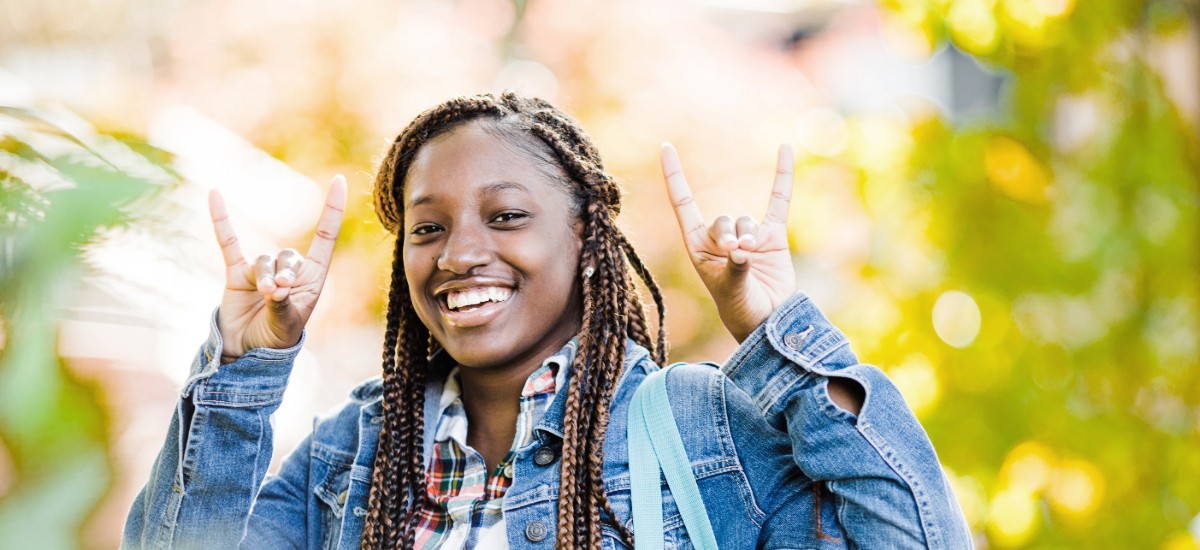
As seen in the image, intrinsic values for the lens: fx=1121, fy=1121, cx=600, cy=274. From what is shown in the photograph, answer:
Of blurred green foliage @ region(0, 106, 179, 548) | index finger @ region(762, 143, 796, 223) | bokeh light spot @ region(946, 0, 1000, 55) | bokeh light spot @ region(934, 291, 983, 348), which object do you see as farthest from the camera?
bokeh light spot @ region(934, 291, 983, 348)

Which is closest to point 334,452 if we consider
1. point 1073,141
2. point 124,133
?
point 124,133

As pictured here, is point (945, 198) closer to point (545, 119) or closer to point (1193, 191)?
point (1193, 191)

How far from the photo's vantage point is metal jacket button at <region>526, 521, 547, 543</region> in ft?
5.89

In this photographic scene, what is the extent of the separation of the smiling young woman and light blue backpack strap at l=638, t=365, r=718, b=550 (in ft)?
0.07

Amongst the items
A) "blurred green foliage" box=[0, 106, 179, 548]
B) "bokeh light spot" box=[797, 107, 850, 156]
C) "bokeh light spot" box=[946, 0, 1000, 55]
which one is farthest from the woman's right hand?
"bokeh light spot" box=[946, 0, 1000, 55]

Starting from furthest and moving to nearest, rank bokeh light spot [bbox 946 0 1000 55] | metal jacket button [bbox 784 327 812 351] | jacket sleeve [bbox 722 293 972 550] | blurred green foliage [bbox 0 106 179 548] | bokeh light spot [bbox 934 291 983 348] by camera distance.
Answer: bokeh light spot [bbox 934 291 983 348] → bokeh light spot [bbox 946 0 1000 55] → metal jacket button [bbox 784 327 812 351] → jacket sleeve [bbox 722 293 972 550] → blurred green foliage [bbox 0 106 179 548]

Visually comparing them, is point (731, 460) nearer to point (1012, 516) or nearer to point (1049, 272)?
point (1012, 516)

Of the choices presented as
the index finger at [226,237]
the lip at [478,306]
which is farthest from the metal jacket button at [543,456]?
the index finger at [226,237]

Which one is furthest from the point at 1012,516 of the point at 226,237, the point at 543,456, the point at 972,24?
the point at 226,237

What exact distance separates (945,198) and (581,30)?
118 inches

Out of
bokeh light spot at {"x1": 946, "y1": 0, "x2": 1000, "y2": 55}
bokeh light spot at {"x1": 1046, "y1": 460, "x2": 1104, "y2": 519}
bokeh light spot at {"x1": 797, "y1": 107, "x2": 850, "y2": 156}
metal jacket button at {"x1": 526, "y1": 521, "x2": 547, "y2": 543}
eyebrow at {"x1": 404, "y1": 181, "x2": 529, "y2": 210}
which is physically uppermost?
bokeh light spot at {"x1": 946, "y1": 0, "x2": 1000, "y2": 55}

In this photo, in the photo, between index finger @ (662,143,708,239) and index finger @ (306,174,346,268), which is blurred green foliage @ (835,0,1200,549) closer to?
index finger @ (662,143,708,239)

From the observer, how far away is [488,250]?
6.38 ft

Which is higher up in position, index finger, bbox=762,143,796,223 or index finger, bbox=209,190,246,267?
index finger, bbox=762,143,796,223
